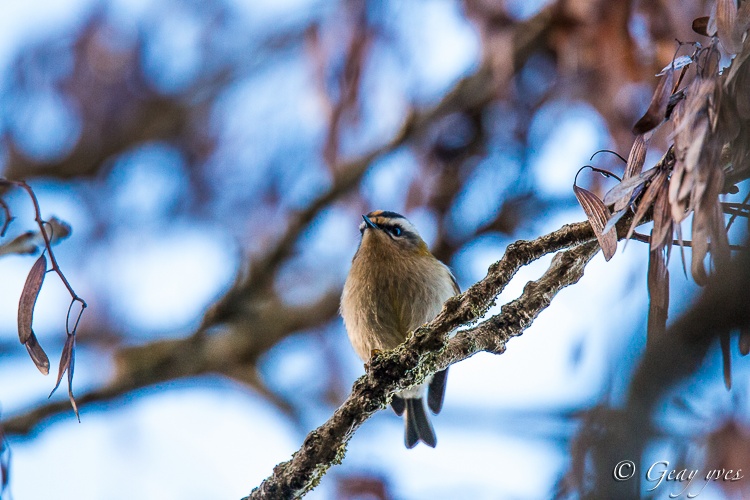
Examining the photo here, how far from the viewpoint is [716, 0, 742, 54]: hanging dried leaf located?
5.05 feet

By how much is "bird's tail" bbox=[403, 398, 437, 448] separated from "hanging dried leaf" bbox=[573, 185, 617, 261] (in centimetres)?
327

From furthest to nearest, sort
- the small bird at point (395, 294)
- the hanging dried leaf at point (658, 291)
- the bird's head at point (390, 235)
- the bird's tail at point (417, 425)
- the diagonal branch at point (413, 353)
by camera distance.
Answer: the bird's tail at point (417, 425) → the bird's head at point (390, 235) → the small bird at point (395, 294) → the diagonal branch at point (413, 353) → the hanging dried leaf at point (658, 291)

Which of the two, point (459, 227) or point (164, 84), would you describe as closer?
point (459, 227)

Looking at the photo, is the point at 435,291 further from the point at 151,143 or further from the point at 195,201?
the point at 151,143

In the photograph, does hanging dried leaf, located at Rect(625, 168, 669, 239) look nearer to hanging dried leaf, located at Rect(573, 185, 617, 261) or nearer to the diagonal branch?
hanging dried leaf, located at Rect(573, 185, 617, 261)

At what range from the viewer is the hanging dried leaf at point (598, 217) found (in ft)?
5.71

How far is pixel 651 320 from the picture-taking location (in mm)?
1595

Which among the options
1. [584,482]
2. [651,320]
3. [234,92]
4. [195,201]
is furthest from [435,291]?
[234,92]

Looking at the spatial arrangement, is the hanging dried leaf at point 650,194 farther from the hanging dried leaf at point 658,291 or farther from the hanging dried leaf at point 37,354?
the hanging dried leaf at point 37,354

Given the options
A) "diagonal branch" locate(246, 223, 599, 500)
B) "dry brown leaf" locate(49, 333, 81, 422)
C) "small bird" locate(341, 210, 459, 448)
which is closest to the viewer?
"dry brown leaf" locate(49, 333, 81, 422)

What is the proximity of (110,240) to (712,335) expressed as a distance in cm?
560

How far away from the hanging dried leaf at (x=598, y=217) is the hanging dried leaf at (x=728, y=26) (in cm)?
45

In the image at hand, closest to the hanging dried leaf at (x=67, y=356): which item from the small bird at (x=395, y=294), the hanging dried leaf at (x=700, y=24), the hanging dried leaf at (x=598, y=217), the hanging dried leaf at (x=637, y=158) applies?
the hanging dried leaf at (x=598, y=217)

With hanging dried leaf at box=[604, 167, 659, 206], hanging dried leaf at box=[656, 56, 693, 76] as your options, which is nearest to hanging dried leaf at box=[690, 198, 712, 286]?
hanging dried leaf at box=[604, 167, 659, 206]
